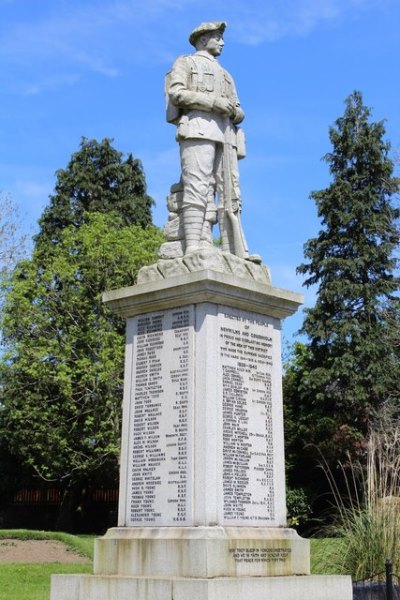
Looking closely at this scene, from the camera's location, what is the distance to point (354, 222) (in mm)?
35312

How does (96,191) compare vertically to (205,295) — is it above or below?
above

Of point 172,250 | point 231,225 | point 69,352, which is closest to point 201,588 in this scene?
point 172,250

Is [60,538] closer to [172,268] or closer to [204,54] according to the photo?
[172,268]

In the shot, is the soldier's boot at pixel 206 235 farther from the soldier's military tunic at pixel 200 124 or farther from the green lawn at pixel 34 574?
the green lawn at pixel 34 574

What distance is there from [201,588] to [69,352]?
85.0 feet

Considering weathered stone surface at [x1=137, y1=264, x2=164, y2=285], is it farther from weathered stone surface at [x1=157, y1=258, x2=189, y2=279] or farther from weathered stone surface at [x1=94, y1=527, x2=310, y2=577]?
weathered stone surface at [x1=94, y1=527, x2=310, y2=577]

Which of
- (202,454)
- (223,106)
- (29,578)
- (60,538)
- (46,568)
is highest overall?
(223,106)

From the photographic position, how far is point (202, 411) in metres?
8.84

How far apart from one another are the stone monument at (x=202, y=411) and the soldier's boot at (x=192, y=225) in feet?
0.05

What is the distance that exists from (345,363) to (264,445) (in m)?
24.0

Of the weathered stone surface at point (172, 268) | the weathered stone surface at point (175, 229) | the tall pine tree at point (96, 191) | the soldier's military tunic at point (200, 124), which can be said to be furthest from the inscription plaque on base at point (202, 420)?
the tall pine tree at point (96, 191)

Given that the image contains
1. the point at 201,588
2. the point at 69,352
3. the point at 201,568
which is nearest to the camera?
the point at 201,588

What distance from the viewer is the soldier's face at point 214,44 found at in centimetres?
1067

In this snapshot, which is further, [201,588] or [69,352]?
[69,352]
